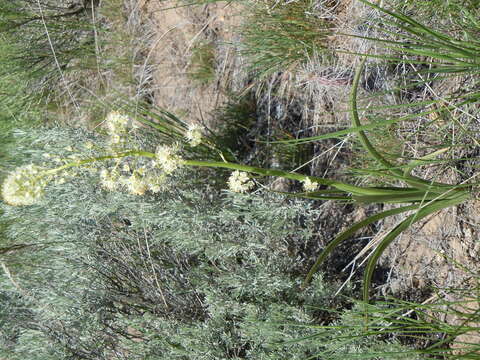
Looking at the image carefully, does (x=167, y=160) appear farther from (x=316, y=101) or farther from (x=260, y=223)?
(x=316, y=101)

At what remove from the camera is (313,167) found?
2.44 meters

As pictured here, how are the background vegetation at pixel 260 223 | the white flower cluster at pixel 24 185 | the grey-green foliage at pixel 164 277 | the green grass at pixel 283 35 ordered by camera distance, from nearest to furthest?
1. the white flower cluster at pixel 24 185
2. the background vegetation at pixel 260 223
3. the grey-green foliage at pixel 164 277
4. the green grass at pixel 283 35

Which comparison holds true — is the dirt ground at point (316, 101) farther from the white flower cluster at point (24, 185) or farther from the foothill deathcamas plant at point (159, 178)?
the white flower cluster at point (24, 185)

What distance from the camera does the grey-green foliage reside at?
2043 mm

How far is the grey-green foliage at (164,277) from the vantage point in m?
2.04

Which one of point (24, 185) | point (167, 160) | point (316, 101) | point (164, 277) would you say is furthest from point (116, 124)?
point (316, 101)

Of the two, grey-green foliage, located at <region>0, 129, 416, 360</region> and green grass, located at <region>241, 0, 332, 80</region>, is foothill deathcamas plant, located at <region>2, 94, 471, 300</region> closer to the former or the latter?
grey-green foliage, located at <region>0, 129, 416, 360</region>

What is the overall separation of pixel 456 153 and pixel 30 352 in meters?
2.25

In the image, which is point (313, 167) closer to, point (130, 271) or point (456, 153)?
point (456, 153)

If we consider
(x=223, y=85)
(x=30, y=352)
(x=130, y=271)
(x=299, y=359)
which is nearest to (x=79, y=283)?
(x=130, y=271)

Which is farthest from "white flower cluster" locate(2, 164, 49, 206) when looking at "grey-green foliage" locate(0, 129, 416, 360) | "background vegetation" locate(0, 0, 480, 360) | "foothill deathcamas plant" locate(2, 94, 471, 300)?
"grey-green foliage" locate(0, 129, 416, 360)

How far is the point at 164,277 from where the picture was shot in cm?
229

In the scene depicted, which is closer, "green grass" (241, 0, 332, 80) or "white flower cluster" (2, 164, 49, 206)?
"white flower cluster" (2, 164, 49, 206)

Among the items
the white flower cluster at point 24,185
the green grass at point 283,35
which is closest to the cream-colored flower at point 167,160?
the white flower cluster at point 24,185
